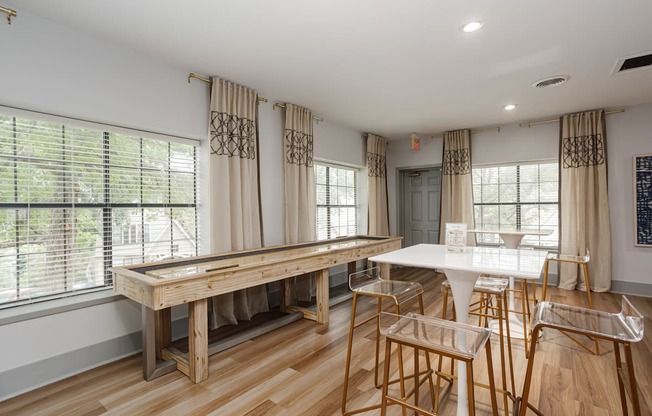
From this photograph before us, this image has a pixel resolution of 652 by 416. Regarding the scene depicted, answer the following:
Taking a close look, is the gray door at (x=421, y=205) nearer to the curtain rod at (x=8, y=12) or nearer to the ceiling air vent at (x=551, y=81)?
the ceiling air vent at (x=551, y=81)

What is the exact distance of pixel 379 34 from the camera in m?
2.43

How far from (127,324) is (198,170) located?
154 centimetres

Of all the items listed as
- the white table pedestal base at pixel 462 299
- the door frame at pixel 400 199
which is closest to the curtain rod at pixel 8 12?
the white table pedestal base at pixel 462 299

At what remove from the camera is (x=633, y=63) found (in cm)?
301

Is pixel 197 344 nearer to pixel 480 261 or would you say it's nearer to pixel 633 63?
pixel 480 261

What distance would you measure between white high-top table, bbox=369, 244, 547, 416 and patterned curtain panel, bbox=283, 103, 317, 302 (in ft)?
7.26

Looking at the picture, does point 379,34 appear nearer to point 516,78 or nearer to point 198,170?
point 516,78

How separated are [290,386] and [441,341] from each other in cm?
131

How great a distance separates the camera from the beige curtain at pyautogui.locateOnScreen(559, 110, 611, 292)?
14.5ft

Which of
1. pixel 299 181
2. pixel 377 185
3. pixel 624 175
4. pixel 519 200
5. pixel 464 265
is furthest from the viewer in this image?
pixel 377 185

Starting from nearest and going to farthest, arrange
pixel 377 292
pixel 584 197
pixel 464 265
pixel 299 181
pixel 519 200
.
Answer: pixel 464 265 → pixel 377 292 → pixel 299 181 → pixel 584 197 → pixel 519 200

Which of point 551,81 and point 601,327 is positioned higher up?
point 551,81

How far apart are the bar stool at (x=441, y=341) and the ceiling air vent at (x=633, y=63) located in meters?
3.13

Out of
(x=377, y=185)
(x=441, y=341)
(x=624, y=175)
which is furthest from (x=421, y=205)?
(x=441, y=341)
